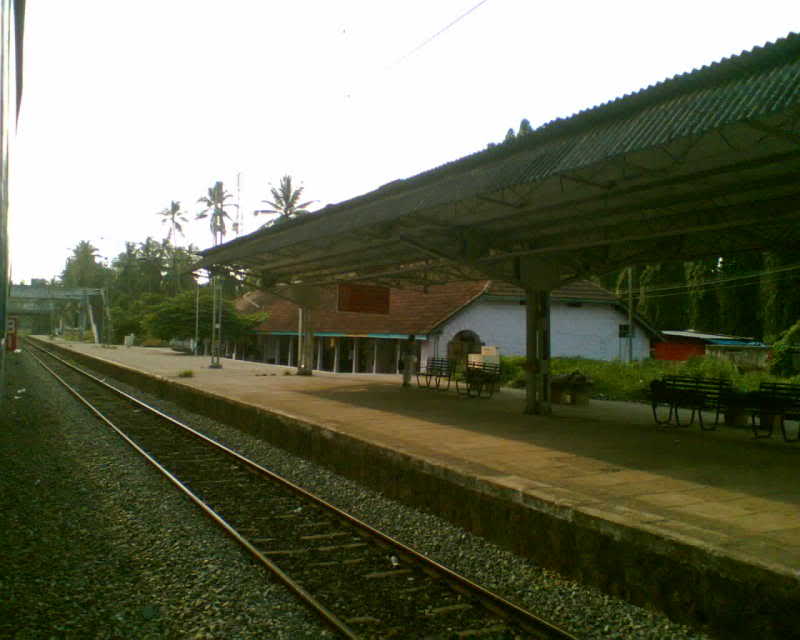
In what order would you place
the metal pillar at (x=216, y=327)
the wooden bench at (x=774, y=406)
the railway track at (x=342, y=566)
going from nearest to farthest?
the railway track at (x=342, y=566) < the wooden bench at (x=774, y=406) < the metal pillar at (x=216, y=327)

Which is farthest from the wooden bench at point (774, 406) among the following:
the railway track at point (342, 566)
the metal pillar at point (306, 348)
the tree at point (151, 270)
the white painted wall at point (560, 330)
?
the tree at point (151, 270)

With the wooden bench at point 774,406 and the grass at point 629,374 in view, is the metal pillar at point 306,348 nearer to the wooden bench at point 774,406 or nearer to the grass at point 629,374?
the grass at point 629,374

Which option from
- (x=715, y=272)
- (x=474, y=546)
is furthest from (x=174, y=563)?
(x=715, y=272)

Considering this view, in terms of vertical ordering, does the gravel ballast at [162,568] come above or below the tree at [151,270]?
below

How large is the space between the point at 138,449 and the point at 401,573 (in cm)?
666

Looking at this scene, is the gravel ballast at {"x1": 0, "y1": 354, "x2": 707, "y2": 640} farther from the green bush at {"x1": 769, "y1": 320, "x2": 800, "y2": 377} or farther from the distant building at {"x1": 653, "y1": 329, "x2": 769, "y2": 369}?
the distant building at {"x1": 653, "y1": 329, "x2": 769, "y2": 369}

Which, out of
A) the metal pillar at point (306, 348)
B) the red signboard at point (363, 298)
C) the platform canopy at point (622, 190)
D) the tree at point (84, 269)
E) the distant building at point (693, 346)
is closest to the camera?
the platform canopy at point (622, 190)

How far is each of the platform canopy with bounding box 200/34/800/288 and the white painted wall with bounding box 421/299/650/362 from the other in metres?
11.0

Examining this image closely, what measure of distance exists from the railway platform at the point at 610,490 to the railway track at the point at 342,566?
1001 mm

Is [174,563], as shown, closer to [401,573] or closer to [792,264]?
[401,573]

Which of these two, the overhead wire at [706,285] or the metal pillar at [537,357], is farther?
the overhead wire at [706,285]

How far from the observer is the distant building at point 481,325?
27.2 m

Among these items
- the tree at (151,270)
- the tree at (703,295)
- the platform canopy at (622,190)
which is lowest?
the platform canopy at (622,190)

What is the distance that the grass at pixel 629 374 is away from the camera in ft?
58.4
